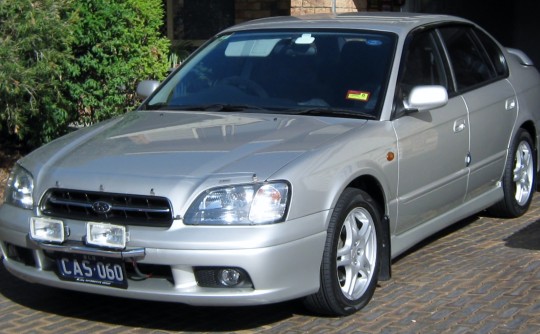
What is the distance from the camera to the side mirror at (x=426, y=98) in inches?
246

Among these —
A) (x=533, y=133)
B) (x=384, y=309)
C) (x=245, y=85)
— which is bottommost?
A: (x=384, y=309)

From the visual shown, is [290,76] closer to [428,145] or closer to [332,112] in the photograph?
[332,112]

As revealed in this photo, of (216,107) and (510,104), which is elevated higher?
(216,107)

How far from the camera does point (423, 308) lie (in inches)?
231

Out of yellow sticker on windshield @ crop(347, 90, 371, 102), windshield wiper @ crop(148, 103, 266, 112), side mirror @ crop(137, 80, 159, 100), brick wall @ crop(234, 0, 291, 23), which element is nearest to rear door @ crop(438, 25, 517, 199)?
yellow sticker on windshield @ crop(347, 90, 371, 102)

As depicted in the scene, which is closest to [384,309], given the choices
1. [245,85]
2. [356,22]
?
[245,85]

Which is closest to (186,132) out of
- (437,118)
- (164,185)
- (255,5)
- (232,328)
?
(164,185)

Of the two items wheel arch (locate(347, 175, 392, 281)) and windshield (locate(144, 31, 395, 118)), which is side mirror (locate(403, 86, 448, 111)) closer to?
windshield (locate(144, 31, 395, 118))

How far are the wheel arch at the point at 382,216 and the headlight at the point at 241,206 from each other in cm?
90

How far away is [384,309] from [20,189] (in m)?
2.23

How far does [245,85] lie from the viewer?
6648mm

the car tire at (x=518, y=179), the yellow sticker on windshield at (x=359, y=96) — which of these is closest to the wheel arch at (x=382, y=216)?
the yellow sticker on windshield at (x=359, y=96)

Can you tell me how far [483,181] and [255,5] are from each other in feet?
21.4

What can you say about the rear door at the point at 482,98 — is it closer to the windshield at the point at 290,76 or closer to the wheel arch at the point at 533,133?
the wheel arch at the point at 533,133
